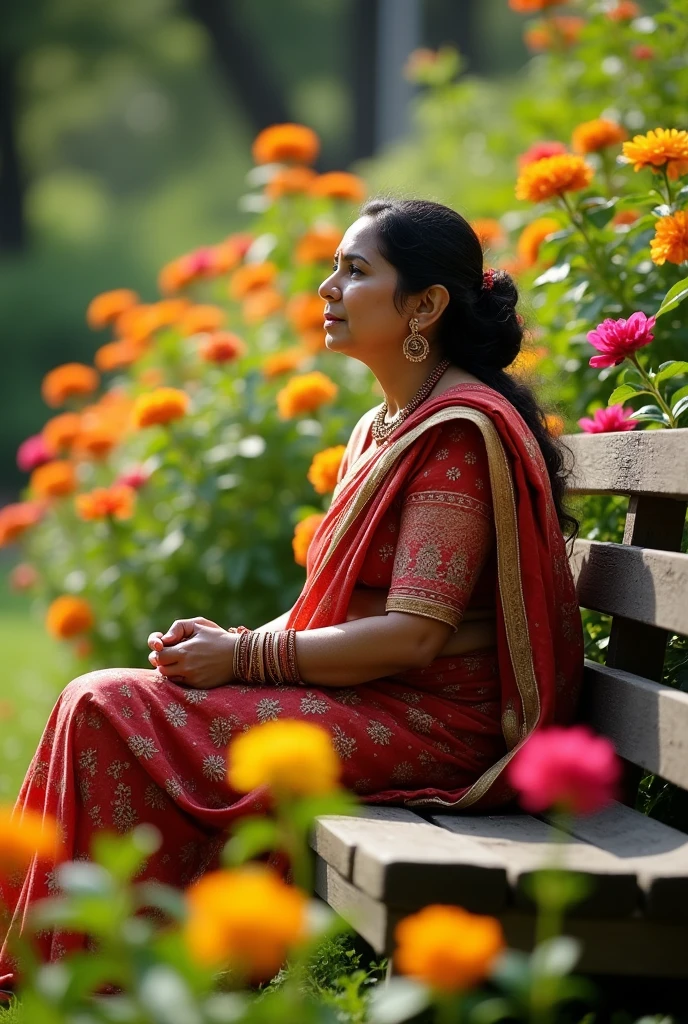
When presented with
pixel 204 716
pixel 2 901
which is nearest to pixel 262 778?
pixel 204 716

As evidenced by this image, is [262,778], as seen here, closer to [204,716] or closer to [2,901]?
[204,716]

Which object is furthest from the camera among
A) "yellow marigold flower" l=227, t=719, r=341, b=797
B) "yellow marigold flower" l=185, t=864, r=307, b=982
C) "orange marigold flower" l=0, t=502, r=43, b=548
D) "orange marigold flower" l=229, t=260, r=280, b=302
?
"orange marigold flower" l=0, t=502, r=43, b=548

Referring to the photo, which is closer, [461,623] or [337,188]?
[461,623]

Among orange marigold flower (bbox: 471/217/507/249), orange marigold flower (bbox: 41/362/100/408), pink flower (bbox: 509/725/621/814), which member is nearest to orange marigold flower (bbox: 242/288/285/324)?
orange marigold flower (bbox: 41/362/100/408)

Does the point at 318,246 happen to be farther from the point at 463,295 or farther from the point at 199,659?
the point at 199,659

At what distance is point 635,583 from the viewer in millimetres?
2590

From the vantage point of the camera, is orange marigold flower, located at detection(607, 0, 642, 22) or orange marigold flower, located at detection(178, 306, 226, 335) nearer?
orange marigold flower, located at detection(607, 0, 642, 22)

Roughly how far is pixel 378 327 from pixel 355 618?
0.64 metres

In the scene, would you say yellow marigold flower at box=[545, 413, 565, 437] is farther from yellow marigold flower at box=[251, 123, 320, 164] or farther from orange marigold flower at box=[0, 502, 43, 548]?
orange marigold flower at box=[0, 502, 43, 548]

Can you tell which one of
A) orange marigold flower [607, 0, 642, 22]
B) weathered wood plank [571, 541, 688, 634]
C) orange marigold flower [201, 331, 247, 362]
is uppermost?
orange marigold flower [607, 0, 642, 22]

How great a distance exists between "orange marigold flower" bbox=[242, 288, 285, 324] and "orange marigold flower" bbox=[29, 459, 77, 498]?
0.99 meters

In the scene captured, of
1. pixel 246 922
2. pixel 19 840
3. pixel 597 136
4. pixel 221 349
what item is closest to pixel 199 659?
pixel 19 840

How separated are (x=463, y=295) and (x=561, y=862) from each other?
1456mm

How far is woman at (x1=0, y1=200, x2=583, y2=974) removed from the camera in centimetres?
258
